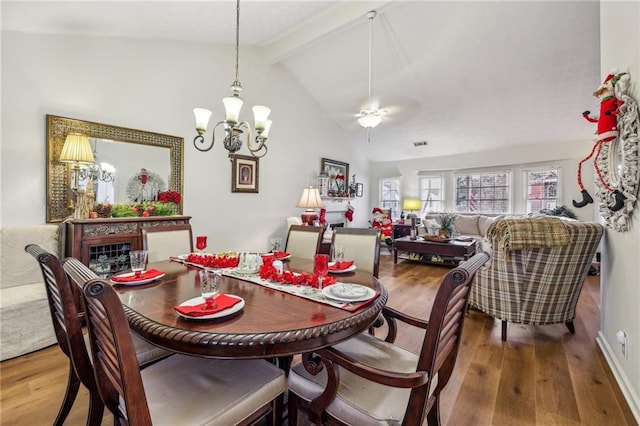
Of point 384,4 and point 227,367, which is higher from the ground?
point 384,4

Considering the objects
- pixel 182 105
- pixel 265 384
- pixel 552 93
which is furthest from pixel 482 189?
pixel 265 384

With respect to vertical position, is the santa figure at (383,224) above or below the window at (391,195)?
below

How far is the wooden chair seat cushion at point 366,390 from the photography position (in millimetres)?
994

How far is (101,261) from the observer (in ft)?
8.72

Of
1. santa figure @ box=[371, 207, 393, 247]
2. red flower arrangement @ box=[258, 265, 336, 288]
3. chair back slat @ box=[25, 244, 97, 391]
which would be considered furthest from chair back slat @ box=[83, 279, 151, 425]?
santa figure @ box=[371, 207, 393, 247]

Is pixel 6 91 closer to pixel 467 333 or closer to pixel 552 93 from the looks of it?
pixel 467 333

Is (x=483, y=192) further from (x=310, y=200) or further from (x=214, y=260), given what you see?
(x=214, y=260)

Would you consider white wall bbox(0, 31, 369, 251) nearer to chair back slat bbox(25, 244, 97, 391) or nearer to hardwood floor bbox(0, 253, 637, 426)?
hardwood floor bbox(0, 253, 637, 426)

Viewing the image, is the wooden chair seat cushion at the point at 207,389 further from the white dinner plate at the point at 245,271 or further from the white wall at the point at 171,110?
the white wall at the point at 171,110

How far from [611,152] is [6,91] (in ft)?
14.9

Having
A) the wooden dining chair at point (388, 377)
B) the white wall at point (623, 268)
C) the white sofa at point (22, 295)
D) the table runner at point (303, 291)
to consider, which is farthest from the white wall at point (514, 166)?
the white sofa at point (22, 295)

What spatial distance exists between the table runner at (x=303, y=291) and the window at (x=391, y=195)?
620cm

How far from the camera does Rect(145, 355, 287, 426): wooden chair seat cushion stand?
957mm

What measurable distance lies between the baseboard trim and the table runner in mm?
1574
